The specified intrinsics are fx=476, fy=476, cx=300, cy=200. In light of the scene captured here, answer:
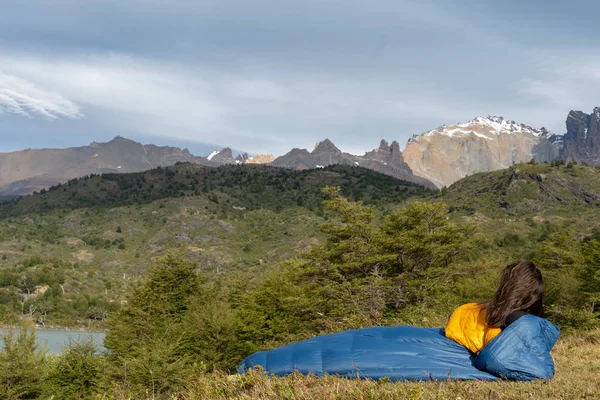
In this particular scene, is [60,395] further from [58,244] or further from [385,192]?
[385,192]

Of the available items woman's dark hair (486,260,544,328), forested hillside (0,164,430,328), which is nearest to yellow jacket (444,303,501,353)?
woman's dark hair (486,260,544,328)

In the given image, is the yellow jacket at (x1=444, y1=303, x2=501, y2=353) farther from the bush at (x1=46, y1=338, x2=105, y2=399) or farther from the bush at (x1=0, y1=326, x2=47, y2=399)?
the bush at (x1=46, y1=338, x2=105, y2=399)

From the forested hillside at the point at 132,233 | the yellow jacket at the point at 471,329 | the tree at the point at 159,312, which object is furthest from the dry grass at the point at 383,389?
the forested hillside at the point at 132,233

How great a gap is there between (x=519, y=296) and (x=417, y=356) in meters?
1.29

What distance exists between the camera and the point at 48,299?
101500 millimetres

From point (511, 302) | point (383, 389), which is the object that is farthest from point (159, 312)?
point (383, 389)

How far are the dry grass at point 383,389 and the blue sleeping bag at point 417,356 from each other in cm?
25

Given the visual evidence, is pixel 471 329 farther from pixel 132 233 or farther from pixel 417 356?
pixel 132 233

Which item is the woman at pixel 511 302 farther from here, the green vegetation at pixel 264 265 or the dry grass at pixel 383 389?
the green vegetation at pixel 264 265

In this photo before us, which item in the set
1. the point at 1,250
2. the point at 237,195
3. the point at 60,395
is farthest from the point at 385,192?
the point at 60,395

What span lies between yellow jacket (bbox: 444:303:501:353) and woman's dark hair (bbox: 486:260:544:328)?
0.16m

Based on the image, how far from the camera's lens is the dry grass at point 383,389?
3881 millimetres

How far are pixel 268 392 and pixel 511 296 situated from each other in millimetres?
2781

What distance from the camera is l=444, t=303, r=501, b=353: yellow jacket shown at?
5.26m
